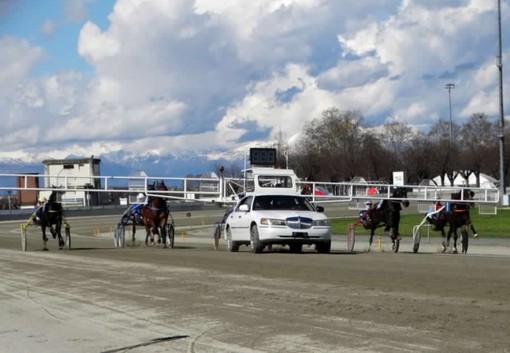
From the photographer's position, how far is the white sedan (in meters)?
21.0

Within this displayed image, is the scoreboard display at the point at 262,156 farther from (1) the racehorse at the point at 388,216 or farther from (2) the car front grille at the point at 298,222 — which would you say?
(2) the car front grille at the point at 298,222

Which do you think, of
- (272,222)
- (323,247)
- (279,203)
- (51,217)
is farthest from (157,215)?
(323,247)

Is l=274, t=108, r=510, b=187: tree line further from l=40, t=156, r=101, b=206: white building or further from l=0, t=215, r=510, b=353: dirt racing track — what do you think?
l=0, t=215, r=510, b=353: dirt racing track

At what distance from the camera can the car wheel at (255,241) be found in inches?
840

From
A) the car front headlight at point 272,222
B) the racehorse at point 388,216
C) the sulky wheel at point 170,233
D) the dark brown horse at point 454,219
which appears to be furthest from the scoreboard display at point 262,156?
the car front headlight at point 272,222

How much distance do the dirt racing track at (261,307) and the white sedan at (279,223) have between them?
9.72 ft

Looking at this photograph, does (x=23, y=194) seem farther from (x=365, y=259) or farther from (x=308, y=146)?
(x=365, y=259)

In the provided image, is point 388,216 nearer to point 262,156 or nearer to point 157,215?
point 157,215

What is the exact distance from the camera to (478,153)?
107 metres

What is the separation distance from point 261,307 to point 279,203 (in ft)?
36.8

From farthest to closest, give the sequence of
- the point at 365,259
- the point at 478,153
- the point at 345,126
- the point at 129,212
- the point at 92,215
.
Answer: the point at 345,126 → the point at 478,153 → the point at 92,215 → the point at 129,212 → the point at 365,259

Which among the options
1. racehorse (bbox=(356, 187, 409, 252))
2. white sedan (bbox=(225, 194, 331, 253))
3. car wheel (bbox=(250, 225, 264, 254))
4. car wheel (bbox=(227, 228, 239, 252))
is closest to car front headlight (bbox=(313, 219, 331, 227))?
white sedan (bbox=(225, 194, 331, 253))

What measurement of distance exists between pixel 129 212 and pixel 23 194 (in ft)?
214

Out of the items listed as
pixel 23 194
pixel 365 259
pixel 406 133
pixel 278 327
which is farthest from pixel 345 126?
pixel 278 327
